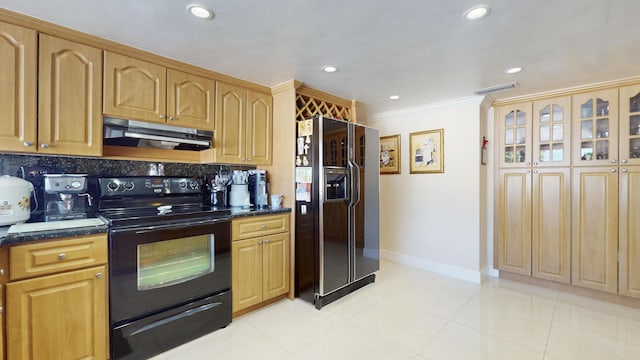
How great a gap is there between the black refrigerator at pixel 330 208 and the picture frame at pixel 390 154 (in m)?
1.12

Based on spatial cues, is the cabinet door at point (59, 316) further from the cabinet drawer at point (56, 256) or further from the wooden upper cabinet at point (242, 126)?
the wooden upper cabinet at point (242, 126)

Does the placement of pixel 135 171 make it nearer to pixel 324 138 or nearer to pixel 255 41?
pixel 255 41

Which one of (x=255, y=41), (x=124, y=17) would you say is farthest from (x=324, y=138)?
(x=124, y=17)

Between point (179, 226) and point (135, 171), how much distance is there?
31.0 inches

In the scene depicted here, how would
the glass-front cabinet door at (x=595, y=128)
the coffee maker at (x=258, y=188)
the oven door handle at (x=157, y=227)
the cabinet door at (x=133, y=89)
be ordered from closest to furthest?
the oven door handle at (x=157, y=227)
the cabinet door at (x=133, y=89)
the glass-front cabinet door at (x=595, y=128)
the coffee maker at (x=258, y=188)

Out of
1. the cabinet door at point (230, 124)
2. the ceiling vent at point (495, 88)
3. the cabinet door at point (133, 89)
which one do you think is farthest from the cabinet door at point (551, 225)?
the cabinet door at point (133, 89)

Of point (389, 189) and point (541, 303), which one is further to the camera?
point (389, 189)

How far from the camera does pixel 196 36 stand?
6.31ft

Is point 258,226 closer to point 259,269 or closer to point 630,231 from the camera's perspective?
point 259,269

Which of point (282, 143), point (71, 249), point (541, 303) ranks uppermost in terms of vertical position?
point (282, 143)

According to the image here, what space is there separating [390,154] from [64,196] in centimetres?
362

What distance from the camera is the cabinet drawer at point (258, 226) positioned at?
2.44 meters

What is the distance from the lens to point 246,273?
250 cm

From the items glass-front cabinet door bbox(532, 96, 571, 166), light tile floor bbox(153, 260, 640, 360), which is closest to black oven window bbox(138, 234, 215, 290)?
light tile floor bbox(153, 260, 640, 360)
